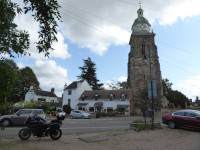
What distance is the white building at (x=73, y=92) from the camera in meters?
40.6

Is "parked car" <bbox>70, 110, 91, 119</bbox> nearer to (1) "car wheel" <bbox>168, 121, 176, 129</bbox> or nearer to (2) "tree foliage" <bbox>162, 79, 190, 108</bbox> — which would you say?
(1) "car wheel" <bbox>168, 121, 176, 129</bbox>

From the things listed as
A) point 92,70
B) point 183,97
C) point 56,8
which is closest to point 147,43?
point 92,70

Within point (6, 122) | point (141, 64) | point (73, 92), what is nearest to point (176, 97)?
point (141, 64)

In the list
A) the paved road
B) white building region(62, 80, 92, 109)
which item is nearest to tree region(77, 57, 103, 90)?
white building region(62, 80, 92, 109)

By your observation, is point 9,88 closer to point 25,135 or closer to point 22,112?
point 25,135

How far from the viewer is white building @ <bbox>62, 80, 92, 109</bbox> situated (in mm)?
40625

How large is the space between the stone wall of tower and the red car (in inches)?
1048

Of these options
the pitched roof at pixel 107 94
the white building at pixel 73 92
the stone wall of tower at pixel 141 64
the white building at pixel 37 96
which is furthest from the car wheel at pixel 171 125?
the white building at pixel 37 96

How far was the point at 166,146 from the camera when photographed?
258 inches

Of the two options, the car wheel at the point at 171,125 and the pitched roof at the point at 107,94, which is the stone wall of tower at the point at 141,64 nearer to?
the pitched roof at the point at 107,94

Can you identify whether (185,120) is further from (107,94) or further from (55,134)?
(107,94)

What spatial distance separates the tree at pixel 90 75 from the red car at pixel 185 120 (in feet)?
145

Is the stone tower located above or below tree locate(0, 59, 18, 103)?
above

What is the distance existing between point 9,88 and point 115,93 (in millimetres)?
35500
